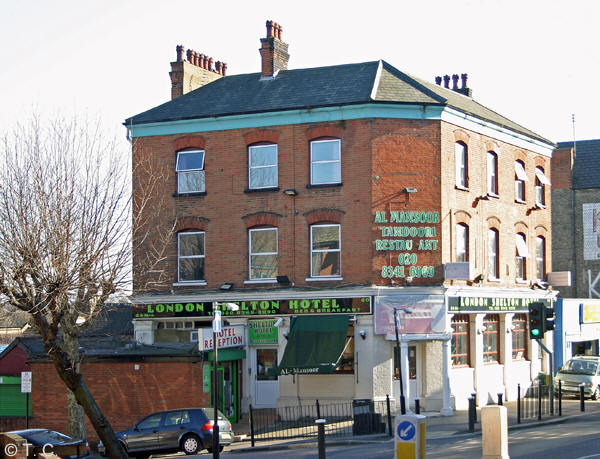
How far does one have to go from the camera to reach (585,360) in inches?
1446

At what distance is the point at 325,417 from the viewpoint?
3048cm

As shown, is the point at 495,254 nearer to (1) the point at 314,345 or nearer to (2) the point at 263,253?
(1) the point at 314,345

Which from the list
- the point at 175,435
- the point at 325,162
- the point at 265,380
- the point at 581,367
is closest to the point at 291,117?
the point at 325,162

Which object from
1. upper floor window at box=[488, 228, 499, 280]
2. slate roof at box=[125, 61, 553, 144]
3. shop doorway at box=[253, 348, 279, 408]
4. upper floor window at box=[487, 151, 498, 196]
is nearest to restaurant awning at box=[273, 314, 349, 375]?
shop doorway at box=[253, 348, 279, 408]

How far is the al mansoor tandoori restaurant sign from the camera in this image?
102 feet

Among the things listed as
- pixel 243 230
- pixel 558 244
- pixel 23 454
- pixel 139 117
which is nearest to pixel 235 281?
pixel 243 230

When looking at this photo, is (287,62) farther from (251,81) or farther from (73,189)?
(73,189)

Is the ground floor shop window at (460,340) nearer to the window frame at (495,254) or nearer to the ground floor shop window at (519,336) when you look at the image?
the window frame at (495,254)

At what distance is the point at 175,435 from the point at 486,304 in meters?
13.5

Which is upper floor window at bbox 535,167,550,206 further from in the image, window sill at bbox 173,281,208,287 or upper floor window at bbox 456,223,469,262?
window sill at bbox 173,281,208,287

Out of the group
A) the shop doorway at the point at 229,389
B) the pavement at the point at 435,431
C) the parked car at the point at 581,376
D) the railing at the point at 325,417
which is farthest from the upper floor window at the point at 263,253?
the parked car at the point at 581,376

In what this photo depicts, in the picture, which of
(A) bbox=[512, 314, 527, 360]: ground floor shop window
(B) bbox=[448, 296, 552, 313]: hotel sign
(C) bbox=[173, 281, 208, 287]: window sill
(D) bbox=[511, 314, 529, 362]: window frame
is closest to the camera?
(B) bbox=[448, 296, 552, 313]: hotel sign

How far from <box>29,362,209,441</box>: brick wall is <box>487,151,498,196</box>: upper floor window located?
529 inches

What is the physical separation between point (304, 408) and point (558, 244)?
23.6 m
